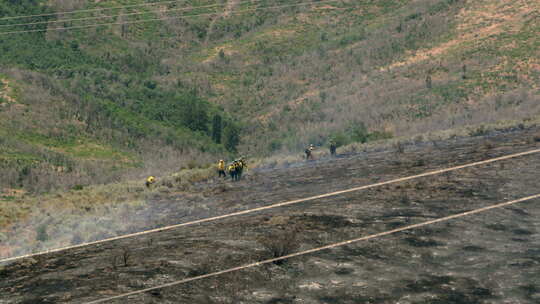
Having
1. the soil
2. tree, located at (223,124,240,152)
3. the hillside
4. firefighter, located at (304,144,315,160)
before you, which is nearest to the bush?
the soil

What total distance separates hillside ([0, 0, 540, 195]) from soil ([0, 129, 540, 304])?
25.4 m

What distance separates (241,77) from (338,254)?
7832cm

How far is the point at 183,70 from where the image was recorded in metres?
99.8

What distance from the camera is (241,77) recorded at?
324ft

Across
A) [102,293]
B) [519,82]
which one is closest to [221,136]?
[519,82]

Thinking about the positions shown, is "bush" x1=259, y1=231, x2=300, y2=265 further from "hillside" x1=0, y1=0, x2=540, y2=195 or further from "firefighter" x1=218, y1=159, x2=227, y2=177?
"hillside" x1=0, y1=0, x2=540, y2=195

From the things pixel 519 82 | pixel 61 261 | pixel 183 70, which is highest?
pixel 183 70

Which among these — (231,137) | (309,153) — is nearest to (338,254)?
(309,153)

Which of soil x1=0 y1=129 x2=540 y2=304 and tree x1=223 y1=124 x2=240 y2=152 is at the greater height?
tree x1=223 y1=124 x2=240 y2=152

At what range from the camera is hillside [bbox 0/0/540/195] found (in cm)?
6662

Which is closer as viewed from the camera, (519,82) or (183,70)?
(519,82)

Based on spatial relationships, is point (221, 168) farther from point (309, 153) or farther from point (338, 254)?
point (338, 254)

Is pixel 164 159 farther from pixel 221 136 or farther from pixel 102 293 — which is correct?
pixel 102 293

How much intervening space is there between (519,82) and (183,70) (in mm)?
47419
